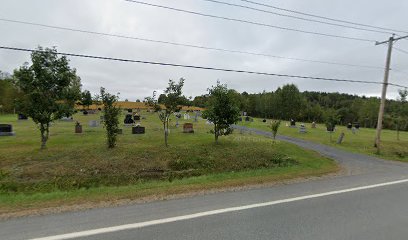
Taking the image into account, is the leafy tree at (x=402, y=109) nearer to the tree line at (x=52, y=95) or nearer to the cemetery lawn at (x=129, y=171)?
the cemetery lawn at (x=129, y=171)

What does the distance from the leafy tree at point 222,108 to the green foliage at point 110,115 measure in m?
5.69

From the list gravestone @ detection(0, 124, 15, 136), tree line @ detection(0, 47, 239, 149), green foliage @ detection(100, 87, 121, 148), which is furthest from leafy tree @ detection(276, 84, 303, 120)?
gravestone @ detection(0, 124, 15, 136)

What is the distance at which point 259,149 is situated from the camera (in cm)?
1664

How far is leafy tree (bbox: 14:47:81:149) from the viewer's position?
13.7 meters

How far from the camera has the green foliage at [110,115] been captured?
15.1 metres

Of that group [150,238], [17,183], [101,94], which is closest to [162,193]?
[150,238]

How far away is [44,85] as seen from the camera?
46.0ft

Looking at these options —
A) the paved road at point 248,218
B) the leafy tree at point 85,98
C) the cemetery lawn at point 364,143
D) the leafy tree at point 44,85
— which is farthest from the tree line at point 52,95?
the cemetery lawn at point 364,143

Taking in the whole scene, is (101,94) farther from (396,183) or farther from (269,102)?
(269,102)

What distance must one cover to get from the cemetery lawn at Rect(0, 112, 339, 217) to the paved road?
1130 mm

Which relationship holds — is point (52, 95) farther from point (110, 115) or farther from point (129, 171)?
point (129, 171)

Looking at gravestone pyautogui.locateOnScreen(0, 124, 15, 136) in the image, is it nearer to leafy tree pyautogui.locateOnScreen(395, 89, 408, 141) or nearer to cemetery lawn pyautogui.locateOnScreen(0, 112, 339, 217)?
cemetery lawn pyautogui.locateOnScreen(0, 112, 339, 217)

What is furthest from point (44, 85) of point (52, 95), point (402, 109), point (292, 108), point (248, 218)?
point (292, 108)

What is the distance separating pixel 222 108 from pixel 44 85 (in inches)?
392
